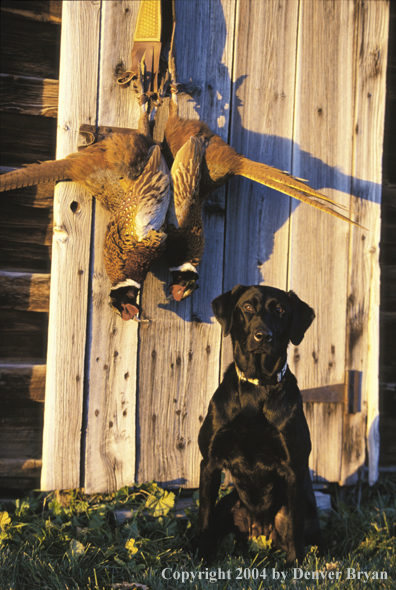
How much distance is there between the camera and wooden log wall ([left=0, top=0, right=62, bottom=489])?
3.13m

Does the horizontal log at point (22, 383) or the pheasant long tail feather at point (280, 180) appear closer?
the pheasant long tail feather at point (280, 180)

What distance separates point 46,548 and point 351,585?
1.63 meters

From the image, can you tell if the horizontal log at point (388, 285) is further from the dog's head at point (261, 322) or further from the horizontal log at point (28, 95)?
the horizontal log at point (28, 95)

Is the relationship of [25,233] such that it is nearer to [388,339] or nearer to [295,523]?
[295,523]

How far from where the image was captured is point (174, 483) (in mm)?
3105

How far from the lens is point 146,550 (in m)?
2.52

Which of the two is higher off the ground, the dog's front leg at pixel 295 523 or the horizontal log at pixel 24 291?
the horizontal log at pixel 24 291

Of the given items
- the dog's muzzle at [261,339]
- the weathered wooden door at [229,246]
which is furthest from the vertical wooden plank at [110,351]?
the dog's muzzle at [261,339]

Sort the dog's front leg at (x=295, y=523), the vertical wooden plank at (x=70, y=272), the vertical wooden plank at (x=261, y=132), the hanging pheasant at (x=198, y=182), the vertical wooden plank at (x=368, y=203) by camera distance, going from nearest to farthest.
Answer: the dog's front leg at (x=295, y=523), the hanging pheasant at (x=198, y=182), the vertical wooden plank at (x=70, y=272), the vertical wooden plank at (x=261, y=132), the vertical wooden plank at (x=368, y=203)

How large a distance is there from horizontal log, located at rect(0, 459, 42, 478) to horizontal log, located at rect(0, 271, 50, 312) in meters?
1.07

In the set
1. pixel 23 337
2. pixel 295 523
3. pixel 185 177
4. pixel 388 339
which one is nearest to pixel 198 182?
pixel 185 177

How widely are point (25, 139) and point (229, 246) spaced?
166 cm

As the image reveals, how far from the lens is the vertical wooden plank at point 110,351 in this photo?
2996mm

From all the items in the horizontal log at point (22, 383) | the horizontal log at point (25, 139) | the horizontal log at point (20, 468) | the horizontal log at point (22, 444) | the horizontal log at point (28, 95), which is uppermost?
the horizontal log at point (28, 95)
